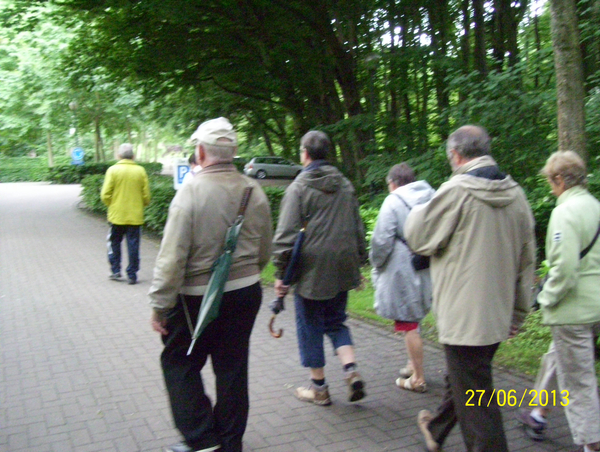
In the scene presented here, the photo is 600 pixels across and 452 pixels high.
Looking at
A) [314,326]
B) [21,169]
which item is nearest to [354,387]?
[314,326]

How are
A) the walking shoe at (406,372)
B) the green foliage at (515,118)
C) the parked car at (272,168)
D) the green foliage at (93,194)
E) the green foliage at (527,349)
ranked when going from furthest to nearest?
1. the parked car at (272,168)
2. the green foliage at (93,194)
3. the green foliage at (515,118)
4. the green foliage at (527,349)
5. the walking shoe at (406,372)

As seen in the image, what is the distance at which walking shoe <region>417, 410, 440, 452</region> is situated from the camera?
384 centimetres

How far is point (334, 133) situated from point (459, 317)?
1006cm

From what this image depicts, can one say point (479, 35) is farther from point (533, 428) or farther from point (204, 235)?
point (204, 235)

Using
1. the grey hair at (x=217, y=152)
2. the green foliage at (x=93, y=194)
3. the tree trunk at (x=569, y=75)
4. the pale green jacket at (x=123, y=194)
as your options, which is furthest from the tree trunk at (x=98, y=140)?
the grey hair at (x=217, y=152)

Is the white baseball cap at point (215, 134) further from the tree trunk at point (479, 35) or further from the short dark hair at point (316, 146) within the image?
the tree trunk at point (479, 35)

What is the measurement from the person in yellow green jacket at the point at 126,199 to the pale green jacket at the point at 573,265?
6.43 m

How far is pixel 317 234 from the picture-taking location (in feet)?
14.5

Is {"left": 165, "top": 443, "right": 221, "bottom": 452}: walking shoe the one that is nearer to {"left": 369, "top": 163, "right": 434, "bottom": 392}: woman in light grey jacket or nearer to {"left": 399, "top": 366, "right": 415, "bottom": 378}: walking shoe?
{"left": 369, "top": 163, "right": 434, "bottom": 392}: woman in light grey jacket

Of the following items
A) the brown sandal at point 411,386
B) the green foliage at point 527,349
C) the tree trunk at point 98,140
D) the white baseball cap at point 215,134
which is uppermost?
the tree trunk at point 98,140

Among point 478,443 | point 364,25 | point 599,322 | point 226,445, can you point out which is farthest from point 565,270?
point 364,25

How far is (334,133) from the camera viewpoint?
42.7ft

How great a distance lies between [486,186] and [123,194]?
6.64m
